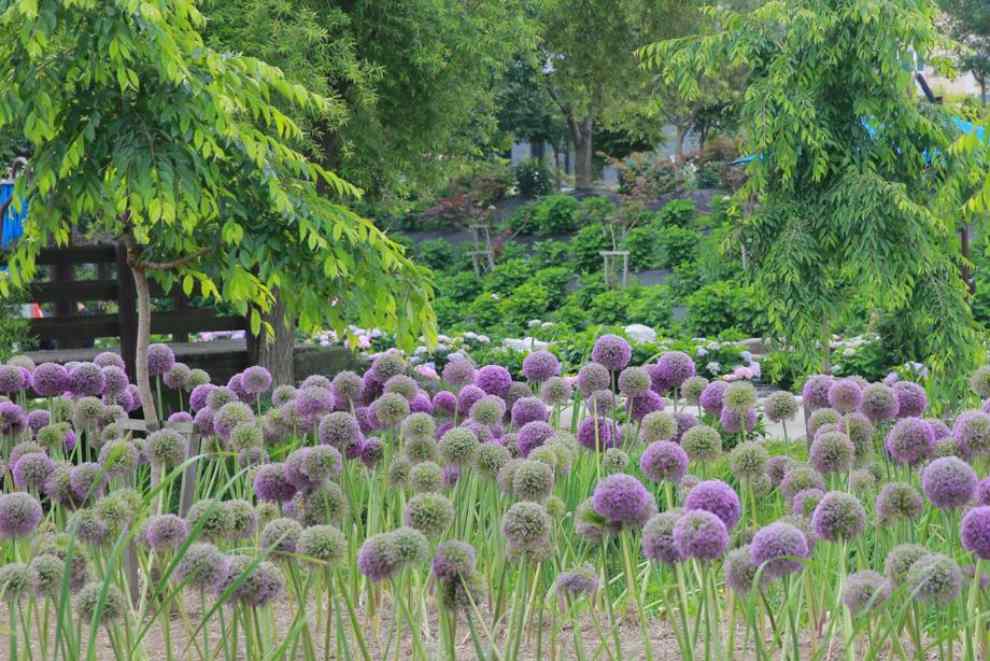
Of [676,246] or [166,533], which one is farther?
[676,246]

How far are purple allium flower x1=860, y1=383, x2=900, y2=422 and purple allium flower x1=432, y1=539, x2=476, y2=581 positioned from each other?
143 centimetres

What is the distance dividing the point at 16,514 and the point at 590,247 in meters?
15.5

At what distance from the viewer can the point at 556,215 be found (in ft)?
68.3

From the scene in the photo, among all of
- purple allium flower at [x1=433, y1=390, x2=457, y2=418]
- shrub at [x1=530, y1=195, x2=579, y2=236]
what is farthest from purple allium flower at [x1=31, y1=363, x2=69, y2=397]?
shrub at [x1=530, y1=195, x2=579, y2=236]

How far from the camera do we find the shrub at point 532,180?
2609cm

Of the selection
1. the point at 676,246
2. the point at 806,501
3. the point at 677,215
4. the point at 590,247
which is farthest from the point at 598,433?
the point at 677,215

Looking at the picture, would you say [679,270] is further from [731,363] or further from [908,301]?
[908,301]

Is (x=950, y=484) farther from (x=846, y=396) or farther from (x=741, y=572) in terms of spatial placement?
(x=846, y=396)

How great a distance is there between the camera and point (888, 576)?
216 centimetres

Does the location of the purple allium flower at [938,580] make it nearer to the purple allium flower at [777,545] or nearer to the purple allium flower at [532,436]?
the purple allium flower at [777,545]

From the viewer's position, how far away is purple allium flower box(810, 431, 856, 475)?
2854mm

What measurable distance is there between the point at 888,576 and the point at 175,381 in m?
2.57

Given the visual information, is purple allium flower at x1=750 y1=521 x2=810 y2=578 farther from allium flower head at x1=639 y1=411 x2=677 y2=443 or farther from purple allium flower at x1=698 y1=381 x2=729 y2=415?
purple allium flower at x1=698 y1=381 x2=729 y2=415

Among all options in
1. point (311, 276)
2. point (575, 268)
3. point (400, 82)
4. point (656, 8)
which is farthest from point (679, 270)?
point (311, 276)
